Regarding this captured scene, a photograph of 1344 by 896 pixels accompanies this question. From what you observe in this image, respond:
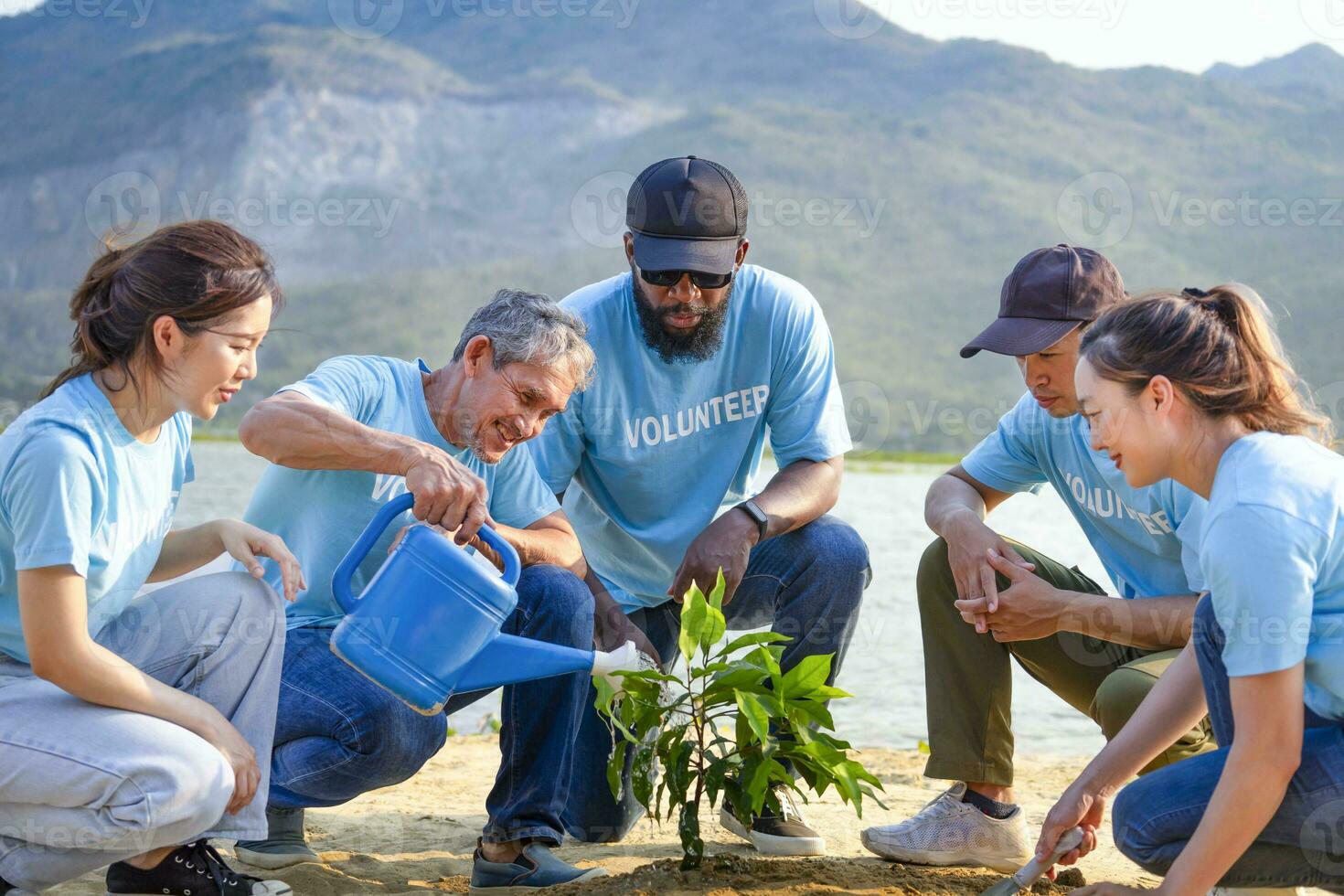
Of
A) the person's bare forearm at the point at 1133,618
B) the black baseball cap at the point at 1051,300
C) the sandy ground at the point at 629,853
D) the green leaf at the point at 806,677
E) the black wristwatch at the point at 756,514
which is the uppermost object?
the black baseball cap at the point at 1051,300

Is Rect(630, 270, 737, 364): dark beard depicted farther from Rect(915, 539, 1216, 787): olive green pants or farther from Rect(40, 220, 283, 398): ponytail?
Rect(40, 220, 283, 398): ponytail

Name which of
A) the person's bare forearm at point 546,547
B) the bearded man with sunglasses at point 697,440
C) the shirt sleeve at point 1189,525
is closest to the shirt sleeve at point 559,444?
the bearded man with sunglasses at point 697,440

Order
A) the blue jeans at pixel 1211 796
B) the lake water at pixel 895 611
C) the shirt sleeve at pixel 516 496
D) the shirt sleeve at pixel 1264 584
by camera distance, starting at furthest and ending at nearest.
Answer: the lake water at pixel 895 611
the shirt sleeve at pixel 516 496
the blue jeans at pixel 1211 796
the shirt sleeve at pixel 1264 584

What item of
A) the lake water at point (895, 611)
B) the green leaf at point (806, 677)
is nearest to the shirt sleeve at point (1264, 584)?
the green leaf at point (806, 677)

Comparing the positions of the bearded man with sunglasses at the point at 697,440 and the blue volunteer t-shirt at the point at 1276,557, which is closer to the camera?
the blue volunteer t-shirt at the point at 1276,557

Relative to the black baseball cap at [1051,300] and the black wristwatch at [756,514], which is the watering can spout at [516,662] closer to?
the black wristwatch at [756,514]

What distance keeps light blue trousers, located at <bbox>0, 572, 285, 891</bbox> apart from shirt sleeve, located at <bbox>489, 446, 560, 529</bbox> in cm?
78

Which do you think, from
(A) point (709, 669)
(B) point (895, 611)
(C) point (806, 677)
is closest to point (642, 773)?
(A) point (709, 669)

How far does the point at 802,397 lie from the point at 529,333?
111 cm

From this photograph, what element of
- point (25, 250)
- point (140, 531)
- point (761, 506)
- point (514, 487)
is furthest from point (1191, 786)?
point (25, 250)

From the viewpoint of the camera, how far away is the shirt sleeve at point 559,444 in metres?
3.69

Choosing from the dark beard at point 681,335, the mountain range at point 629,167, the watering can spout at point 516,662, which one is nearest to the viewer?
the watering can spout at point 516,662

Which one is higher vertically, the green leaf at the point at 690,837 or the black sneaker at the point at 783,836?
the green leaf at the point at 690,837

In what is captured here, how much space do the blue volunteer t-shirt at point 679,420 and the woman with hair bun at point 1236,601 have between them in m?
1.47
